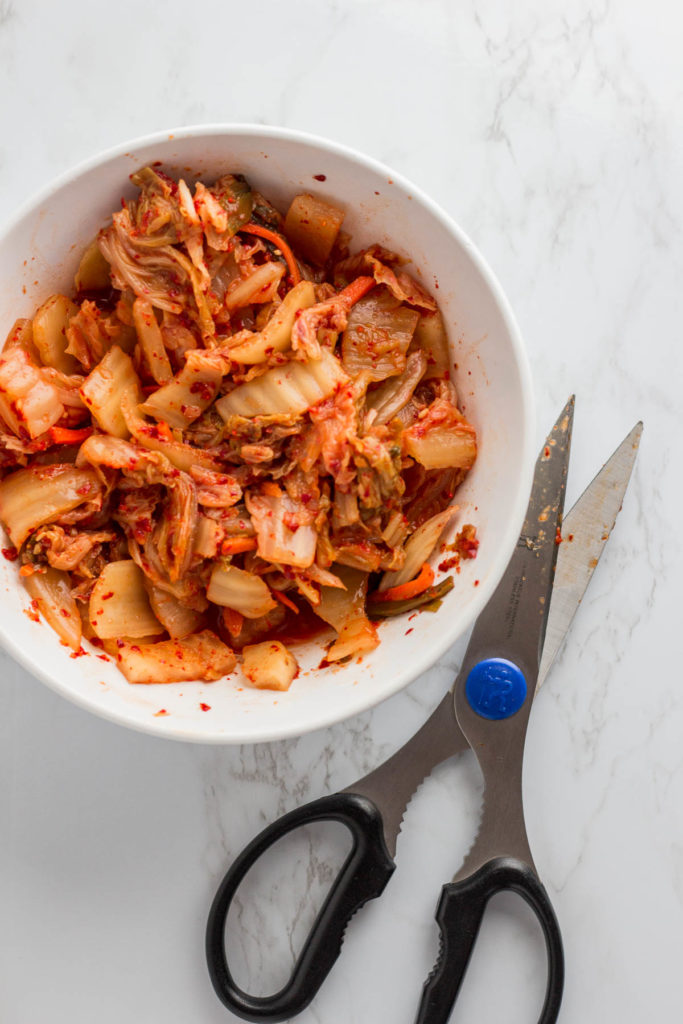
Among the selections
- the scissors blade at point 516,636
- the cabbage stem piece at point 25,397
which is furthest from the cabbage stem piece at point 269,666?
the cabbage stem piece at point 25,397

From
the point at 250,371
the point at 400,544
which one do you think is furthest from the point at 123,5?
the point at 400,544

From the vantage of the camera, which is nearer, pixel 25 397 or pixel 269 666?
pixel 25 397

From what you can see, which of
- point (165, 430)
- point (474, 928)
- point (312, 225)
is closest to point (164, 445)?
point (165, 430)

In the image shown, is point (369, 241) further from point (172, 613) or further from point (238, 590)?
Result: point (172, 613)

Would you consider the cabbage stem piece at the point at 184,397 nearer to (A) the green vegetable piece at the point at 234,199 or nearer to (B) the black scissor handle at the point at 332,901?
(A) the green vegetable piece at the point at 234,199

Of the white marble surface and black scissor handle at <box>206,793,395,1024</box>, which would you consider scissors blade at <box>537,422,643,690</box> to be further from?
black scissor handle at <box>206,793,395,1024</box>

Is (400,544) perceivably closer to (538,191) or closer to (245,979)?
(538,191)
